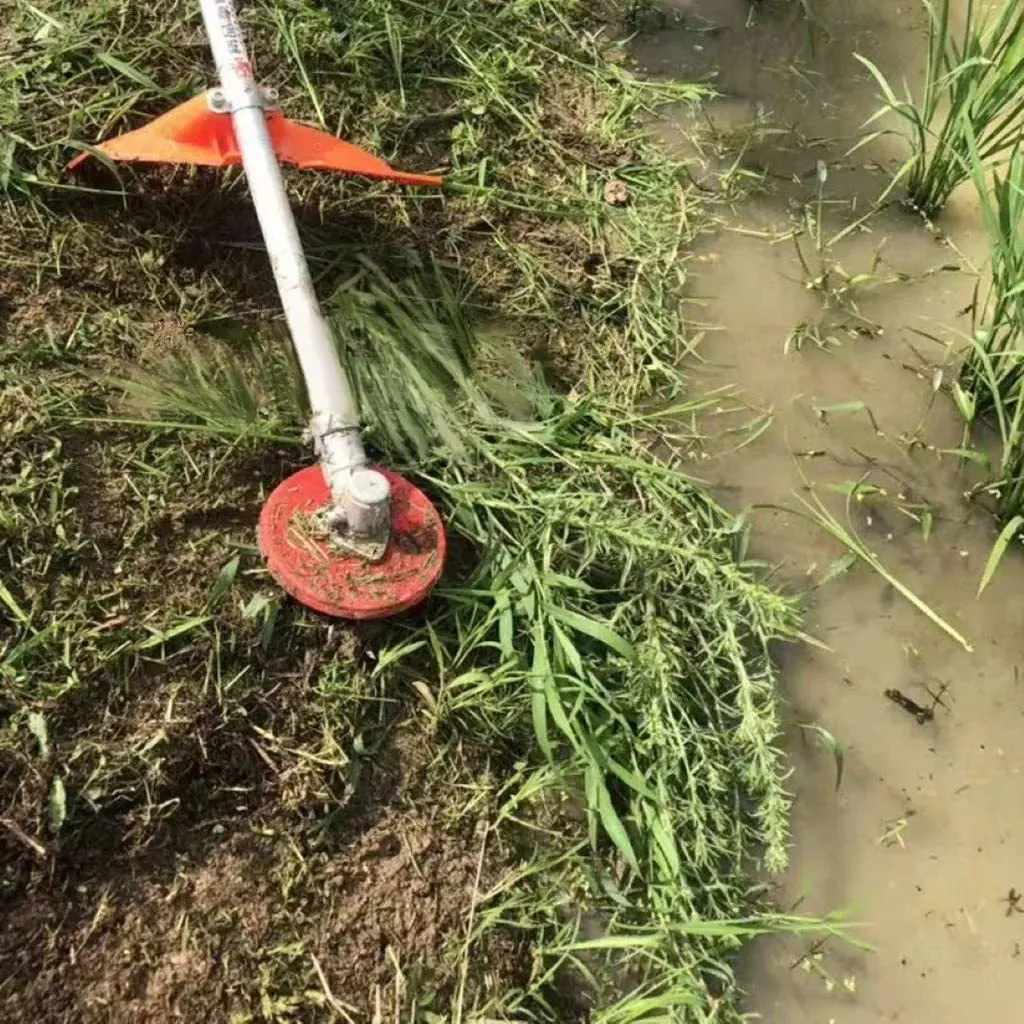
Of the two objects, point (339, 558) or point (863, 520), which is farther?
point (863, 520)

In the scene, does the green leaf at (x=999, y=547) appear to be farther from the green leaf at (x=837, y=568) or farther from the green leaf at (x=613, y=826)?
the green leaf at (x=613, y=826)

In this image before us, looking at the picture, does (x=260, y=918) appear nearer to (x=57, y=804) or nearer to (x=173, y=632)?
(x=57, y=804)

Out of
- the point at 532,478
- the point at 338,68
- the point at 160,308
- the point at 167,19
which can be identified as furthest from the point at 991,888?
the point at 167,19

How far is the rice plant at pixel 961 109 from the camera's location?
2.02 meters

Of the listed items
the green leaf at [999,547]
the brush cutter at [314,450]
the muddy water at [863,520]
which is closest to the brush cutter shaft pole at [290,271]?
the brush cutter at [314,450]

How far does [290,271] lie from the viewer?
1707 millimetres

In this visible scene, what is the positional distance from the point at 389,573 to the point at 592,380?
0.60m

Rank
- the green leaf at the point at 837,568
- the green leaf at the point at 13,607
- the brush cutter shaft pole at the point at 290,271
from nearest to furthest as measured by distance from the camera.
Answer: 1. the green leaf at the point at 13,607
2. the brush cutter shaft pole at the point at 290,271
3. the green leaf at the point at 837,568

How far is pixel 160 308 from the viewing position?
188cm

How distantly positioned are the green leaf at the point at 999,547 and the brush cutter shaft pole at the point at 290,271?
106cm

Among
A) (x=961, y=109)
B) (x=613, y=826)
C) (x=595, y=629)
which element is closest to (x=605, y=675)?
(x=595, y=629)

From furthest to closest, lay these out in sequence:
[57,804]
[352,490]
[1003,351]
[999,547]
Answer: [1003,351] → [999,547] → [352,490] → [57,804]

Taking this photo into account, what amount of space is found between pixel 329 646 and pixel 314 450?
1.00 feet

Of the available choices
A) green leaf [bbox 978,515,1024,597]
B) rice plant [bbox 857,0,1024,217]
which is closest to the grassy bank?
green leaf [bbox 978,515,1024,597]
